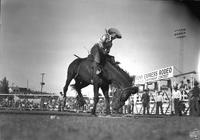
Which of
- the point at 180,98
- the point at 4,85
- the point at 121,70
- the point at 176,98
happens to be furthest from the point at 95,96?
the point at 180,98

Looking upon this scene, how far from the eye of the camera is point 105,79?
17.2ft

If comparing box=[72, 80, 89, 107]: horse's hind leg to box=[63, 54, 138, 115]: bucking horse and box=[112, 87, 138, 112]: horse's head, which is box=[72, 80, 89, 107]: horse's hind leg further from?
box=[112, 87, 138, 112]: horse's head

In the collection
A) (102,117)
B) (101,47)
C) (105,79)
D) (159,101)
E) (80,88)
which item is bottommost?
Result: (102,117)

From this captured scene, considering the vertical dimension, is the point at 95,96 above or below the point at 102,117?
above

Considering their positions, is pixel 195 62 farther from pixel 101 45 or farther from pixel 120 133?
pixel 120 133

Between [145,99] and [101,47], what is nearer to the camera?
[101,47]

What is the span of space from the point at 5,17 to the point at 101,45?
4.28 ft

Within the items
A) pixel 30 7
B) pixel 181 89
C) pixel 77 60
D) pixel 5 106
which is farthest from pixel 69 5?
pixel 181 89

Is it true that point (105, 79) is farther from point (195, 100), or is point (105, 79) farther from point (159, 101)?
point (195, 100)

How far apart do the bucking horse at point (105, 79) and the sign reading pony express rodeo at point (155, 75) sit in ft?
0.38

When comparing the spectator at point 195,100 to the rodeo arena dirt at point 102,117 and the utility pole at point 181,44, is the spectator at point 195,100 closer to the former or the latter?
the rodeo arena dirt at point 102,117

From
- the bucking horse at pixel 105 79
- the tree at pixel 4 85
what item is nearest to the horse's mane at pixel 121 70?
the bucking horse at pixel 105 79

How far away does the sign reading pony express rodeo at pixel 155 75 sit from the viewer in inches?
190

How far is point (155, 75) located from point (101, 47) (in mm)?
679
